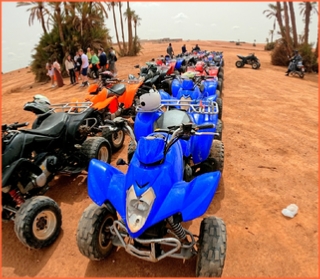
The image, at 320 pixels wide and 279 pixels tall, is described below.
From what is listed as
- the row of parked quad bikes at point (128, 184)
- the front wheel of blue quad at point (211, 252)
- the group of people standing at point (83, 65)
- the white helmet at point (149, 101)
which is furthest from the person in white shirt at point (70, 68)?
the front wheel of blue quad at point (211, 252)

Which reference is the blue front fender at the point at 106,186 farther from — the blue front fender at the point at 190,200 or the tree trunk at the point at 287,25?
the tree trunk at the point at 287,25

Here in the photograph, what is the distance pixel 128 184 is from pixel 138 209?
0.86 feet

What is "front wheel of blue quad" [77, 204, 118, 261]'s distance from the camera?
260 cm

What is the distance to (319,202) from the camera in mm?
3805

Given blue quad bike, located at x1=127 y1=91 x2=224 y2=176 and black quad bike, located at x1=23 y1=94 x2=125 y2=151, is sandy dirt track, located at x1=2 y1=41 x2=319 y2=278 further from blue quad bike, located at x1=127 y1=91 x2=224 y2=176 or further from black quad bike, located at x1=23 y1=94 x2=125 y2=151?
blue quad bike, located at x1=127 y1=91 x2=224 y2=176

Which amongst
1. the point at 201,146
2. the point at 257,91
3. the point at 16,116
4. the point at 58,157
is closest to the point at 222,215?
the point at 201,146

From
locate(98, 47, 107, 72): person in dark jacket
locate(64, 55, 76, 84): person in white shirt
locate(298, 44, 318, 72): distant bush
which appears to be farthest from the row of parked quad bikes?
locate(298, 44, 318, 72): distant bush

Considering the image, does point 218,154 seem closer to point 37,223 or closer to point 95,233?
point 95,233

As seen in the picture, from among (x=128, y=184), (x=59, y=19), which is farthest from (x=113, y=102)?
(x=59, y=19)

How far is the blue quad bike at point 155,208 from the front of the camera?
2352mm

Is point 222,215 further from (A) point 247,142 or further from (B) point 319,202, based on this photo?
(A) point 247,142

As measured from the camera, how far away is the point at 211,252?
7.80ft

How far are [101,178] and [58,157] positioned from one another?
4.88ft

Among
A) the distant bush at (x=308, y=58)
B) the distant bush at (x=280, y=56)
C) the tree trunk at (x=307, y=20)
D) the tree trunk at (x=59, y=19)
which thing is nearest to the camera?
the tree trunk at (x=59, y=19)
